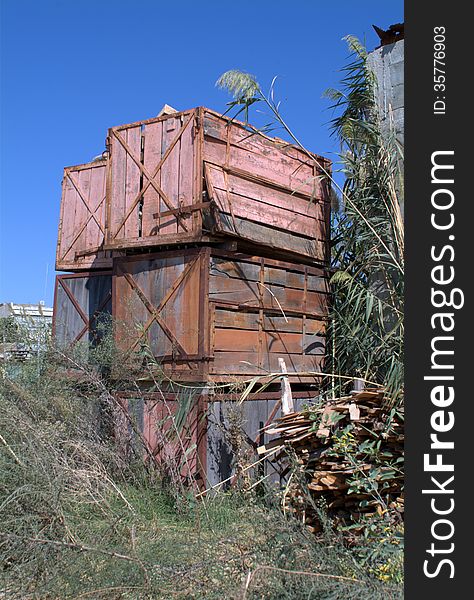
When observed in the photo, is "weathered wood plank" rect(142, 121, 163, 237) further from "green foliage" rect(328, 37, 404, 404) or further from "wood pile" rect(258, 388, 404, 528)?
"wood pile" rect(258, 388, 404, 528)

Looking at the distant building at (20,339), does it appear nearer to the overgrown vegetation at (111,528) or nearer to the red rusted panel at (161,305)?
the overgrown vegetation at (111,528)

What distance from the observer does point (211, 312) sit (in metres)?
8.69

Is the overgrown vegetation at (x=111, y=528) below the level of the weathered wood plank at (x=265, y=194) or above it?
below

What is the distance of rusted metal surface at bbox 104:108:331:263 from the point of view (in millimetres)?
8758

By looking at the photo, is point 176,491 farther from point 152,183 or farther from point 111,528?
point 152,183

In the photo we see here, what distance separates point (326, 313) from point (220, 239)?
2708mm

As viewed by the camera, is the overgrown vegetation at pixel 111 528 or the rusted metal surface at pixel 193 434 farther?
the rusted metal surface at pixel 193 434

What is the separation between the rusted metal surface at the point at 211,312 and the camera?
870cm

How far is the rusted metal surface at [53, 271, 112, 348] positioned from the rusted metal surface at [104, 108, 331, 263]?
2.06 m

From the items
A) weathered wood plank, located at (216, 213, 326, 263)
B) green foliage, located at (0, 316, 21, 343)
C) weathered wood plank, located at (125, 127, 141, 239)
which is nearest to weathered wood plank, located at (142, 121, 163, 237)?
weathered wood plank, located at (125, 127, 141, 239)

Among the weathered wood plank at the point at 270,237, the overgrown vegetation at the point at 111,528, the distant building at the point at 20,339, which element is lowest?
the overgrown vegetation at the point at 111,528

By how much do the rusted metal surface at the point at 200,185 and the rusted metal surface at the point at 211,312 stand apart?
13.8 inches

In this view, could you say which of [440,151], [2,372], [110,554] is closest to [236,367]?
[2,372]

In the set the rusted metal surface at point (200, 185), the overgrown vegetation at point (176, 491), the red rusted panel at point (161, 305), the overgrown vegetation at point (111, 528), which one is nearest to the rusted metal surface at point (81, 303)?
the red rusted panel at point (161, 305)
